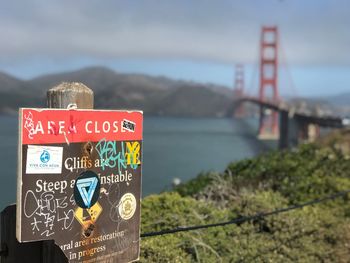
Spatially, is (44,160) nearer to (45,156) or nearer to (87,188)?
(45,156)

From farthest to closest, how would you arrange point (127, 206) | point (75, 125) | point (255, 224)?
point (255, 224) < point (127, 206) < point (75, 125)

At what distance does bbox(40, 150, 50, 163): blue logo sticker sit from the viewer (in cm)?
215

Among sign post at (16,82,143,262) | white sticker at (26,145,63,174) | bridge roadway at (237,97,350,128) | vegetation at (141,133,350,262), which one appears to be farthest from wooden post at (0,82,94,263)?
bridge roadway at (237,97,350,128)

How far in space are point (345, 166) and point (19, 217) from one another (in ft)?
22.6

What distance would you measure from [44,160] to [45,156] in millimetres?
17

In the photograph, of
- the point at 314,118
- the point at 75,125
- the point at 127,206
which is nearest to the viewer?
the point at 75,125

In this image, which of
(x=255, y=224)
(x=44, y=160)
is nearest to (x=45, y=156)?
(x=44, y=160)

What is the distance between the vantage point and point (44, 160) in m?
2.17

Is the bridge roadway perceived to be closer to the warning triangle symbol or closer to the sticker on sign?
the sticker on sign

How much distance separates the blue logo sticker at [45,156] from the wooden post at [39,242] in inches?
11.0

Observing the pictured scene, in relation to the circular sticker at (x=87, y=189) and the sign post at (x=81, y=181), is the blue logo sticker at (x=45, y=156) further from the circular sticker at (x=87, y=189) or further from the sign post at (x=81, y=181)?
the circular sticker at (x=87, y=189)

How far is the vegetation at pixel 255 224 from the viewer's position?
13.6ft

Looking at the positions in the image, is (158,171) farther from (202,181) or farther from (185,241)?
(185,241)

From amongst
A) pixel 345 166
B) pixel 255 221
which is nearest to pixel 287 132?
pixel 345 166
